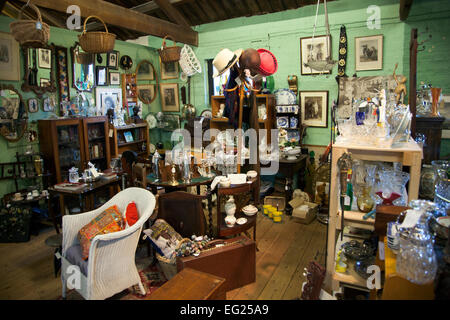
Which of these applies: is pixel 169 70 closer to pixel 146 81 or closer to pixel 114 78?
pixel 146 81

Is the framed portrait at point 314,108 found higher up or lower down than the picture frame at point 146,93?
lower down

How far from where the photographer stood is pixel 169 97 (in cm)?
696

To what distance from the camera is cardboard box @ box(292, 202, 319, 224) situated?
14.5ft

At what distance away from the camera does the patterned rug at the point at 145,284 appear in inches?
113

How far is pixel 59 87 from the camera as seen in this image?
202 inches

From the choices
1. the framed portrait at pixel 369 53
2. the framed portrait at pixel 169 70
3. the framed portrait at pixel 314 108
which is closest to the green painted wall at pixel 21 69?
the framed portrait at pixel 169 70

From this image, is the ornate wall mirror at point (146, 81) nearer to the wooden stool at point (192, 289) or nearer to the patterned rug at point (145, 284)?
the patterned rug at point (145, 284)

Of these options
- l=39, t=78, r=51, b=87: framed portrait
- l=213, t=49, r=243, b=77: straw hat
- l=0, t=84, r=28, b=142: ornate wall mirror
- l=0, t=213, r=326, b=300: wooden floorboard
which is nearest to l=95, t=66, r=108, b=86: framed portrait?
l=39, t=78, r=51, b=87: framed portrait

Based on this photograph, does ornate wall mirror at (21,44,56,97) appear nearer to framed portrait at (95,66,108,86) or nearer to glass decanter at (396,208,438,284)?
framed portrait at (95,66,108,86)

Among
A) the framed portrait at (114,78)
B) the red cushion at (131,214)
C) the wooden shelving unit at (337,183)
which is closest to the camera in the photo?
the wooden shelving unit at (337,183)

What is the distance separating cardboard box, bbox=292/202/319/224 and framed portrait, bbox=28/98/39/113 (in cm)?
429

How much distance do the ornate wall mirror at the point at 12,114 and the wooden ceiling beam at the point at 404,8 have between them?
5.46 m

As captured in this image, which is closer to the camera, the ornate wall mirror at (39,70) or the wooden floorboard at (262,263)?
the wooden floorboard at (262,263)

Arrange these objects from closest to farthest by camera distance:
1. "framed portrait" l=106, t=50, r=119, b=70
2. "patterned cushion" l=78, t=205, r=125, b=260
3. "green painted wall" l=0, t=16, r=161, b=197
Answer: "patterned cushion" l=78, t=205, r=125, b=260 → "green painted wall" l=0, t=16, r=161, b=197 → "framed portrait" l=106, t=50, r=119, b=70
